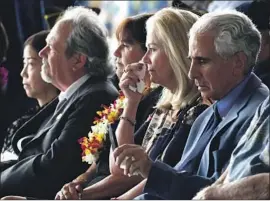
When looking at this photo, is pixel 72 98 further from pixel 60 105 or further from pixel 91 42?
pixel 91 42

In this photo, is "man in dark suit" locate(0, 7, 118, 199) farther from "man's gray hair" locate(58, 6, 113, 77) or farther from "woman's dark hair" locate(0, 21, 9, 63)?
"woman's dark hair" locate(0, 21, 9, 63)

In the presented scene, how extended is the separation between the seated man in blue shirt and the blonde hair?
27.5 inches

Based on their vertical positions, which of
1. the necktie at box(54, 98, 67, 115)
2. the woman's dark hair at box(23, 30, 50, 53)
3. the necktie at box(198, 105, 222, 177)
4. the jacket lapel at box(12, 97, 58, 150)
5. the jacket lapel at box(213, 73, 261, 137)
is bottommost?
the jacket lapel at box(12, 97, 58, 150)

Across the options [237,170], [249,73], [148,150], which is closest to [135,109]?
[148,150]

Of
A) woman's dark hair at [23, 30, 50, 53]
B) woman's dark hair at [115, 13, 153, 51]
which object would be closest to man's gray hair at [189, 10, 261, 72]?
woman's dark hair at [115, 13, 153, 51]

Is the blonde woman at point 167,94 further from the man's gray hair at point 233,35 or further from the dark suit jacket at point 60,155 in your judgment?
the dark suit jacket at point 60,155

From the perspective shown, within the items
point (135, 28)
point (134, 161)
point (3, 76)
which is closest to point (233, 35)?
point (134, 161)

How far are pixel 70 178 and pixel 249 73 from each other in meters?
1.40

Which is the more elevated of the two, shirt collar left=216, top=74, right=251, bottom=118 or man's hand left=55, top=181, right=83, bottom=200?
shirt collar left=216, top=74, right=251, bottom=118

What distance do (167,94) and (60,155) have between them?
0.78 meters

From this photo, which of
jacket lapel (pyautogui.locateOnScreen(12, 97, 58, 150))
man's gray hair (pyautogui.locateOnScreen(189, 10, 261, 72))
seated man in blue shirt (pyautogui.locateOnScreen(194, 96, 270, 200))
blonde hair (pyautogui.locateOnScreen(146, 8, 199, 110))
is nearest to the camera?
seated man in blue shirt (pyautogui.locateOnScreen(194, 96, 270, 200))

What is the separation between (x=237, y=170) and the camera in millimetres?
2492

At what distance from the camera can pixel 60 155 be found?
3.90 metres

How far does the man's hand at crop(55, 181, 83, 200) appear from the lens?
3.61m
